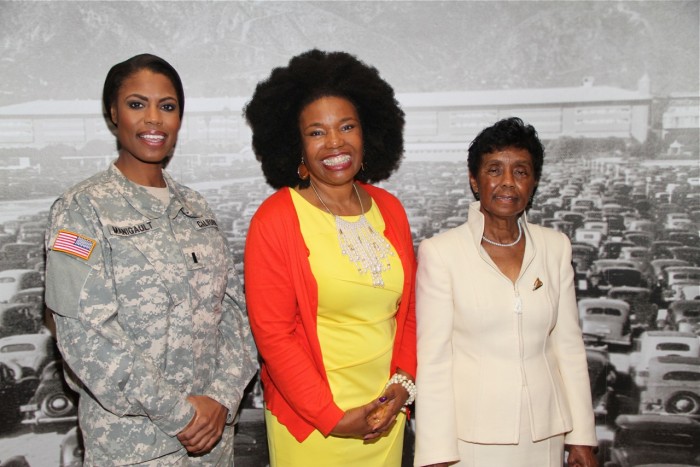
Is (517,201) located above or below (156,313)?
above

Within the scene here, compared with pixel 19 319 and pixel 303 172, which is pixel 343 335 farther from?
pixel 19 319

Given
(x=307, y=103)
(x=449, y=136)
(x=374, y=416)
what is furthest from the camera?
(x=449, y=136)

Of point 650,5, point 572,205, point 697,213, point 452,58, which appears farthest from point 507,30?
point 697,213

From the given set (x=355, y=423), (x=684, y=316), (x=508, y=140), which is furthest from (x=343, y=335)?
(x=684, y=316)

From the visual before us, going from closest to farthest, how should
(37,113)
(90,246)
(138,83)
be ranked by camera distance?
(90,246), (138,83), (37,113)

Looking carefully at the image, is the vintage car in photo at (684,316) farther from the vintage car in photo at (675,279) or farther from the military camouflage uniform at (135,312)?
the military camouflage uniform at (135,312)

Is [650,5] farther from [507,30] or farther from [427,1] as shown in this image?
[427,1]

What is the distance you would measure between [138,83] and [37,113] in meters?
1.03

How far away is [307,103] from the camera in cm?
207

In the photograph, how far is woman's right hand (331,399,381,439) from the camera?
189 centimetres

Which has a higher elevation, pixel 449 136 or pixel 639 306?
pixel 449 136

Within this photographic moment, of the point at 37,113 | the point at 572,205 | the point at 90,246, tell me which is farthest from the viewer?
the point at 572,205

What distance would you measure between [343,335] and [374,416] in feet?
1.02

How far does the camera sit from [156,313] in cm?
179
